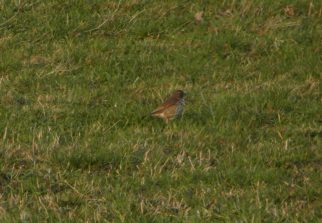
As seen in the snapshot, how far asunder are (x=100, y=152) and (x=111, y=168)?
29 centimetres

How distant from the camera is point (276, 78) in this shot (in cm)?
1134

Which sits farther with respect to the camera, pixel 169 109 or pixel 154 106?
pixel 154 106

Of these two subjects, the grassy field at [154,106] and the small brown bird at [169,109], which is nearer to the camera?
the grassy field at [154,106]

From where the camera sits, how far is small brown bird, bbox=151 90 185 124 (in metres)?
9.57

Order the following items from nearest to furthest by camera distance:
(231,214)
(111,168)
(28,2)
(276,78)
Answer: (231,214), (111,168), (276,78), (28,2)

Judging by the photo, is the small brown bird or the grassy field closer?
the grassy field

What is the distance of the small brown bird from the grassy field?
93 mm

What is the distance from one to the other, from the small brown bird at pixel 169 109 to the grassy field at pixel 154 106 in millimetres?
93

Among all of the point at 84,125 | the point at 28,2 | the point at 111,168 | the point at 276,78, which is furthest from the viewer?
the point at 28,2

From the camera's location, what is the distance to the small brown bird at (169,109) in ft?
31.4

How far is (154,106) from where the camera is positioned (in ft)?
33.8

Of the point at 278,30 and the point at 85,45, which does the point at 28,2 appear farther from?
the point at 278,30

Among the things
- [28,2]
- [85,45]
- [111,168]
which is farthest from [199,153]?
[28,2]

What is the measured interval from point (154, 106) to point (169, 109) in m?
0.76
